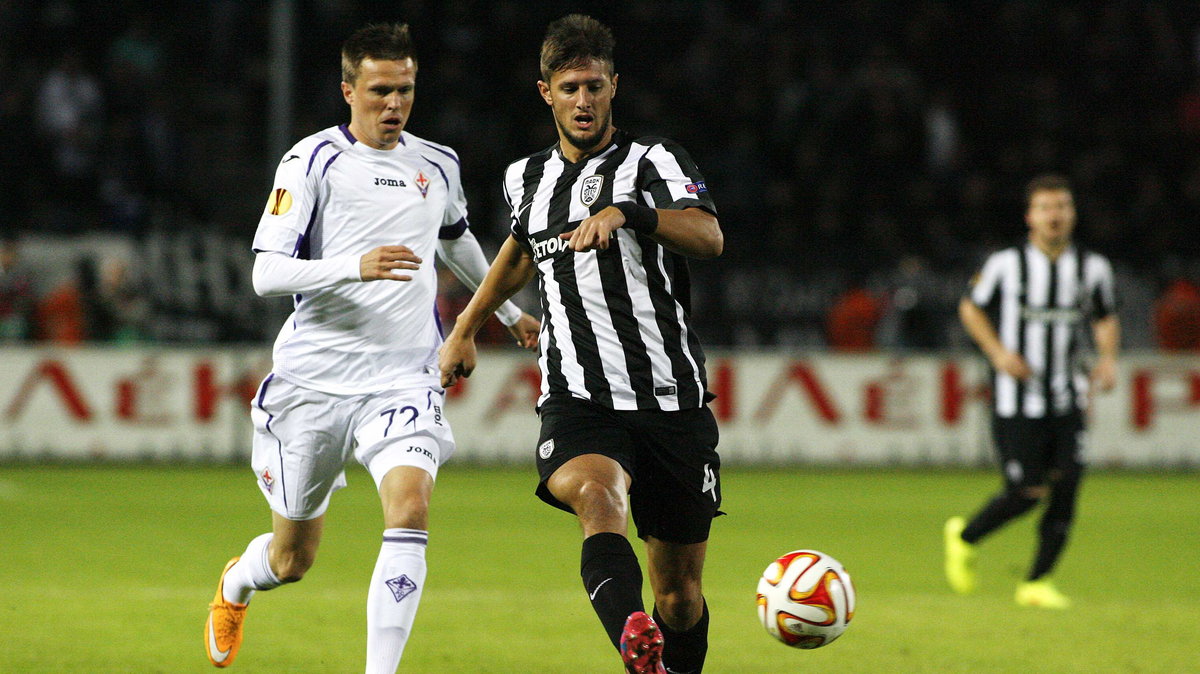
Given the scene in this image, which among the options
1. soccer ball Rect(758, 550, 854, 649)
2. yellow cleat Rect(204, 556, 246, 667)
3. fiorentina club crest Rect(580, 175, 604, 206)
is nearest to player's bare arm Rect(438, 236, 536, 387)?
fiorentina club crest Rect(580, 175, 604, 206)

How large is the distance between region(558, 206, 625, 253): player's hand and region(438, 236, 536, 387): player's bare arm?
89 cm

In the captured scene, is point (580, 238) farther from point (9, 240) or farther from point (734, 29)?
point (734, 29)

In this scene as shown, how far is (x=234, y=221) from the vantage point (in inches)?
717

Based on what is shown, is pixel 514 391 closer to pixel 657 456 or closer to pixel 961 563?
pixel 961 563

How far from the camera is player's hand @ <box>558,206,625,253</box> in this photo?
406cm

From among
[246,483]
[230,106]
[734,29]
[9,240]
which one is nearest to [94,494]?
[246,483]

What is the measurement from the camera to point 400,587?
4.64 metres

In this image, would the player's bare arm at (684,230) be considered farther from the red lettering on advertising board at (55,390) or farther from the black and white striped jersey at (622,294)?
the red lettering on advertising board at (55,390)

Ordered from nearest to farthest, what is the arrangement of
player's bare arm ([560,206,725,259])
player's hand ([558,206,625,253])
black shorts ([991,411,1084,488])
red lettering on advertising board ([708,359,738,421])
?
1. player's hand ([558,206,625,253])
2. player's bare arm ([560,206,725,259])
3. black shorts ([991,411,1084,488])
4. red lettering on advertising board ([708,359,738,421])

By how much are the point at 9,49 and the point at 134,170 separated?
2.55 meters

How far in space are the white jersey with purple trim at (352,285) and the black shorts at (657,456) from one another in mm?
800

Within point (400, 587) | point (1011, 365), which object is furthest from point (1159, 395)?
point (400, 587)

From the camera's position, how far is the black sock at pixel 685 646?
4898mm

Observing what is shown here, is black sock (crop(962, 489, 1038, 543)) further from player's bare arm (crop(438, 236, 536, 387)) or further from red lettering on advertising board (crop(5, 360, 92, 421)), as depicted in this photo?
red lettering on advertising board (crop(5, 360, 92, 421))
